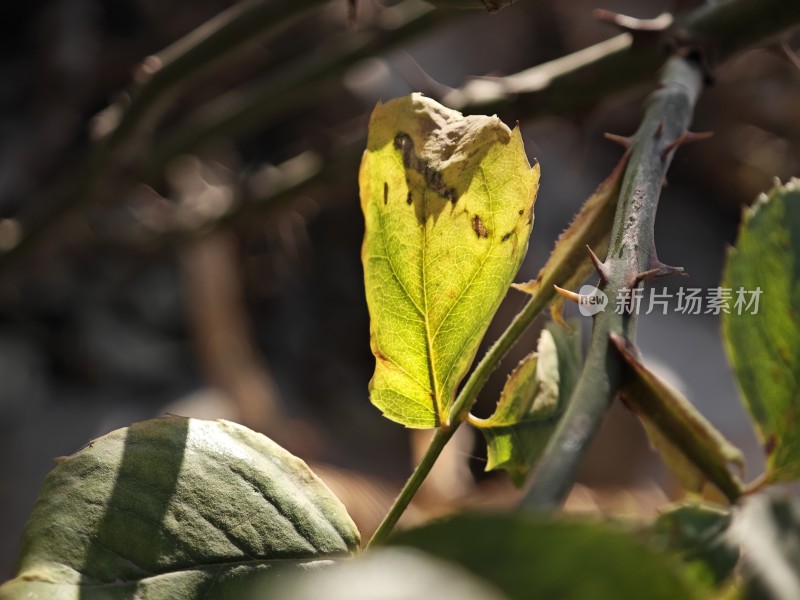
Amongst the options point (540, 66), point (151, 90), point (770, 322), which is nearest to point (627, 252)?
point (770, 322)

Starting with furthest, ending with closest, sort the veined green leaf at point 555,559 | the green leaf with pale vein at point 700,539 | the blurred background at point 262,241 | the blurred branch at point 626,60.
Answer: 1. the blurred background at point 262,241
2. the blurred branch at point 626,60
3. the green leaf with pale vein at point 700,539
4. the veined green leaf at point 555,559

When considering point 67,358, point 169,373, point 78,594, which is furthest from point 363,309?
point 78,594

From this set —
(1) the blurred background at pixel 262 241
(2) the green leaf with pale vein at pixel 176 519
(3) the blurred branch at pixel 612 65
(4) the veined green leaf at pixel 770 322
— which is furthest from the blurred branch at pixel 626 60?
(2) the green leaf with pale vein at pixel 176 519

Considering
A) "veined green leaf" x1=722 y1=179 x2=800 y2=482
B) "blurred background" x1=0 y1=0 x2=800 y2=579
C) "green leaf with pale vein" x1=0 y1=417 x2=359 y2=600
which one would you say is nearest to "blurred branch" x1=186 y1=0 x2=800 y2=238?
"veined green leaf" x1=722 y1=179 x2=800 y2=482

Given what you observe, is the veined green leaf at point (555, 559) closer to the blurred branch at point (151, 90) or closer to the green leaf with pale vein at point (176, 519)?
the green leaf with pale vein at point (176, 519)

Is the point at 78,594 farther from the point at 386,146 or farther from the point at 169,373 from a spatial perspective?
the point at 169,373

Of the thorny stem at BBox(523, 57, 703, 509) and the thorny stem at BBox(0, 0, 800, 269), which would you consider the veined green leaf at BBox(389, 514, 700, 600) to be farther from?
the thorny stem at BBox(0, 0, 800, 269)

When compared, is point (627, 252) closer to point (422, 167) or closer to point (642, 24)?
point (422, 167)
